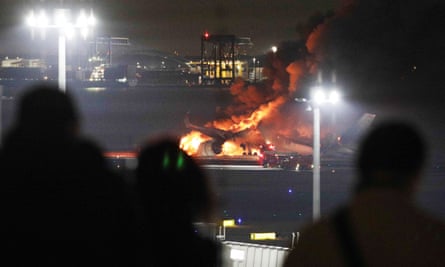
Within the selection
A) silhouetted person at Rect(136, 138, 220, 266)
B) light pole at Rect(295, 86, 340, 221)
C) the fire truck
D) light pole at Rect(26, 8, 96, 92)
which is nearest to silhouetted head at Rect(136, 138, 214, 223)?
silhouetted person at Rect(136, 138, 220, 266)

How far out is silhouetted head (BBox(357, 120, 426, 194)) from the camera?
3150mm

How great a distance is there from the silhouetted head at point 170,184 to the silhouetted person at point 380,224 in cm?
55

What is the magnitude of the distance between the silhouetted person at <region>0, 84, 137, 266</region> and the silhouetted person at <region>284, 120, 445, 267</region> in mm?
604

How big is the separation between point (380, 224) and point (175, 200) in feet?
2.67

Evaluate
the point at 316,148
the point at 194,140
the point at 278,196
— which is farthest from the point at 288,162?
the point at 316,148

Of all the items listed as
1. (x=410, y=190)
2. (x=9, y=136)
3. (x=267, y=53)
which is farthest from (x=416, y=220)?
(x=267, y=53)

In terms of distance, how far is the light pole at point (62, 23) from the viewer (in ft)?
52.3

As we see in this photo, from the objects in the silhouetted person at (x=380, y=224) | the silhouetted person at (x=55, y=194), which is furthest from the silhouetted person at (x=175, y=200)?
the silhouetted person at (x=380, y=224)

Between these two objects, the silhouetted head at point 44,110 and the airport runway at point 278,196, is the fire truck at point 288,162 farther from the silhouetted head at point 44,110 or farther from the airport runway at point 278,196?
the silhouetted head at point 44,110

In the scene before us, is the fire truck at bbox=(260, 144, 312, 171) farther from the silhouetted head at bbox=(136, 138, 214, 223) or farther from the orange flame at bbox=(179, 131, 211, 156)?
the silhouetted head at bbox=(136, 138, 214, 223)

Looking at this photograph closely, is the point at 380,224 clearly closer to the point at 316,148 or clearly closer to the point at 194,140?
the point at 316,148

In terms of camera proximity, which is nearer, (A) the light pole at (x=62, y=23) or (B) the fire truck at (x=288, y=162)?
(A) the light pole at (x=62, y=23)

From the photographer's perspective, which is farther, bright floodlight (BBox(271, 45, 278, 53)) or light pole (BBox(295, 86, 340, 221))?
bright floodlight (BBox(271, 45, 278, 53))

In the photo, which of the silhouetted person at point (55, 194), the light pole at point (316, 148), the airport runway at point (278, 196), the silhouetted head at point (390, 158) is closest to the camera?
the silhouetted person at point (55, 194)
